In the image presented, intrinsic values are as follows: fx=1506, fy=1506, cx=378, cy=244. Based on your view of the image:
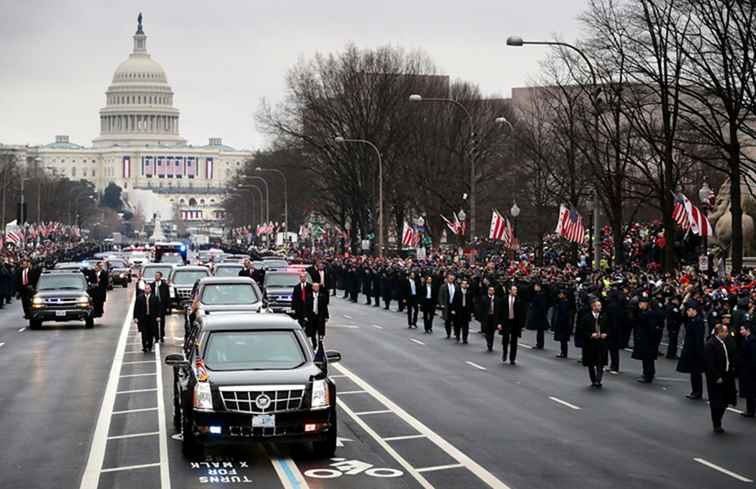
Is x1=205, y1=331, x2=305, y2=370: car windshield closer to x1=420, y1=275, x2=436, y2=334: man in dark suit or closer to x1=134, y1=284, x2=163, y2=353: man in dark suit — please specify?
x1=134, y1=284, x2=163, y2=353: man in dark suit

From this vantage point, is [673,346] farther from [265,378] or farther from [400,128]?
[400,128]

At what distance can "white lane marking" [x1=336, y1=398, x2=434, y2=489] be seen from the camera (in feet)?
49.0

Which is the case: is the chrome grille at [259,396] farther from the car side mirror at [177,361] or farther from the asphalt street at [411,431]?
the car side mirror at [177,361]

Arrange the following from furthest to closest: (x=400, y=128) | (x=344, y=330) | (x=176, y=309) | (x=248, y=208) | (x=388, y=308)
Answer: (x=248, y=208), (x=400, y=128), (x=388, y=308), (x=176, y=309), (x=344, y=330)

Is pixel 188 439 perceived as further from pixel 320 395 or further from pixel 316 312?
pixel 316 312

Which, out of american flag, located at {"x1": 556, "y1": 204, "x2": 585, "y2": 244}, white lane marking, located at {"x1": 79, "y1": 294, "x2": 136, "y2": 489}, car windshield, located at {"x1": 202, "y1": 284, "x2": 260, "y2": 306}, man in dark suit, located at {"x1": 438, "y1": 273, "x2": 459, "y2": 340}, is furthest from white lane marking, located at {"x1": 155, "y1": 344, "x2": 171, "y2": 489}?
american flag, located at {"x1": 556, "y1": 204, "x2": 585, "y2": 244}

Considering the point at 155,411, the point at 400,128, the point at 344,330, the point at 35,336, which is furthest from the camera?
the point at 400,128

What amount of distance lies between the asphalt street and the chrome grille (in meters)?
0.62

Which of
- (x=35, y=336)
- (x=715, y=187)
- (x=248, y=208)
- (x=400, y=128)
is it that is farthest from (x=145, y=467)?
(x=248, y=208)

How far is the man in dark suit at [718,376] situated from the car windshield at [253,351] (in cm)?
548

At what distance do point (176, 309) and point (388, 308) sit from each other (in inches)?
303

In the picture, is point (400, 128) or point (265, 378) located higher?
point (400, 128)

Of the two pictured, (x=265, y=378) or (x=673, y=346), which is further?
(x=673, y=346)

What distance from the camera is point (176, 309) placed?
46531mm
